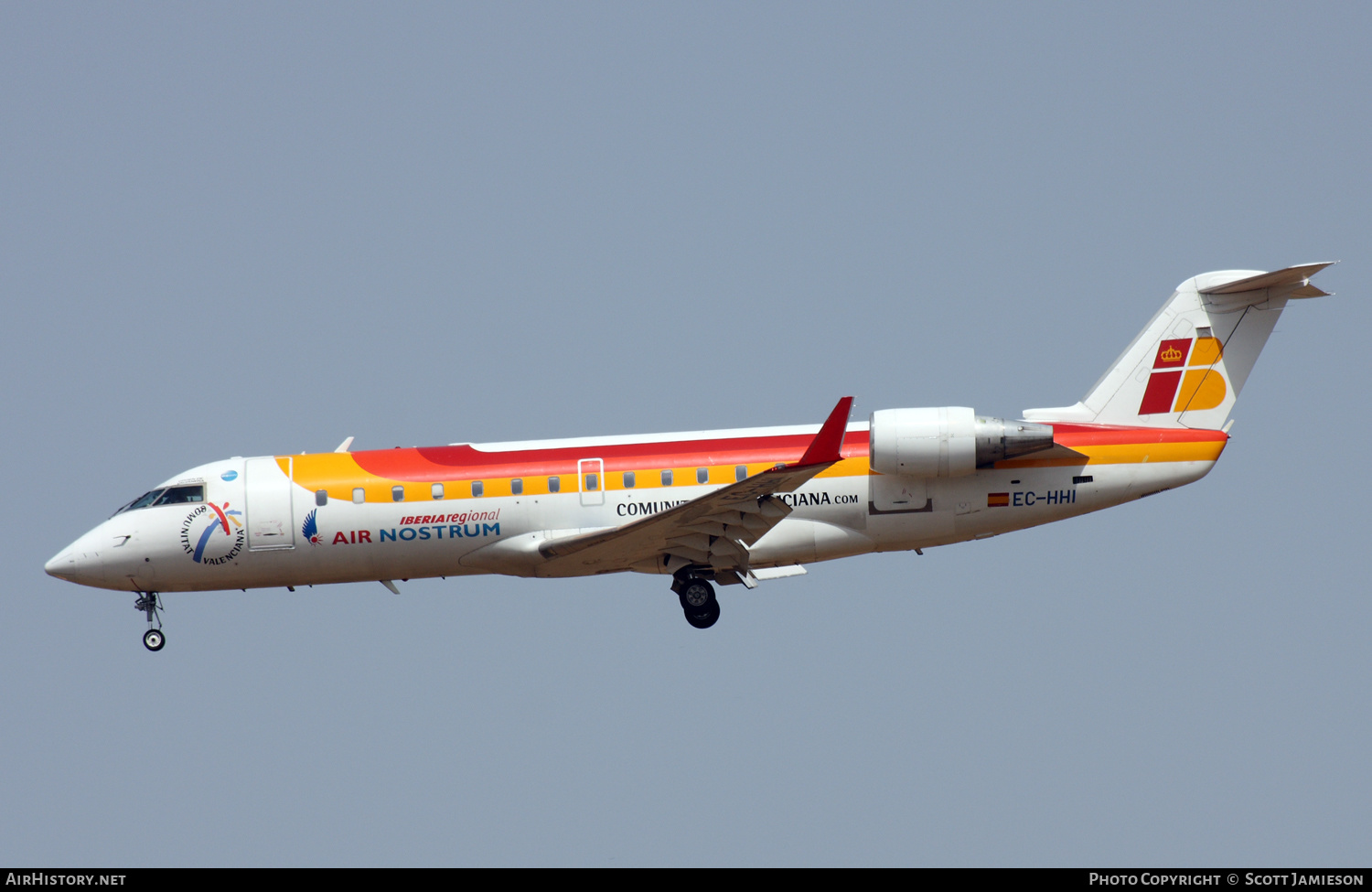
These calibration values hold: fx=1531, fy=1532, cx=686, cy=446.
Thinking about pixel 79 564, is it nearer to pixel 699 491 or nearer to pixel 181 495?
pixel 181 495

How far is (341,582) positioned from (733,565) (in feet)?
23.1

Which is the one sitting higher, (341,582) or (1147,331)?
(1147,331)

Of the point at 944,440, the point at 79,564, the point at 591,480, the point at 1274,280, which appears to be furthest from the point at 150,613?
the point at 1274,280

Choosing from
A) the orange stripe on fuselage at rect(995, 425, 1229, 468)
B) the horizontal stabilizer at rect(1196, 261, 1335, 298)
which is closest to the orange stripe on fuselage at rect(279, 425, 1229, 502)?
the orange stripe on fuselage at rect(995, 425, 1229, 468)

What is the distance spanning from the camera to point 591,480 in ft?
86.6

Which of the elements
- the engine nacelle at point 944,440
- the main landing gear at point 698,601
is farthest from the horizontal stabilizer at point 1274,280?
the main landing gear at point 698,601

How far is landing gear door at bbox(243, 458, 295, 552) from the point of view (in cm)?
2667

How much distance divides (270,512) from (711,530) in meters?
7.79

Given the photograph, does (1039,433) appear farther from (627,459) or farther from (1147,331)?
(627,459)

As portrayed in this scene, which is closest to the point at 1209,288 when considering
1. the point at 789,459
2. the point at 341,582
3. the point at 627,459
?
the point at 789,459

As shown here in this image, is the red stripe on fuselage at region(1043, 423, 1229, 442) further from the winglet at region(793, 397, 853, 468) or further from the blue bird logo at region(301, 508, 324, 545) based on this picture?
the blue bird logo at region(301, 508, 324, 545)

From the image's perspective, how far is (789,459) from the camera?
85.5ft
